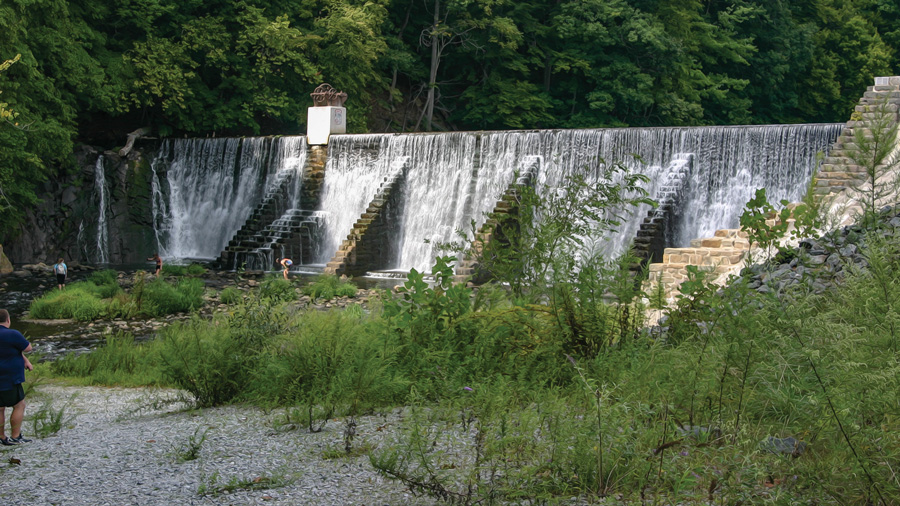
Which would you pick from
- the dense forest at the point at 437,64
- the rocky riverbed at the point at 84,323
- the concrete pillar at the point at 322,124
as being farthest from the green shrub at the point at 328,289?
the dense forest at the point at 437,64

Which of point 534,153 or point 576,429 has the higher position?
point 534,153

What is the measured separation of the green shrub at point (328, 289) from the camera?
17.7m

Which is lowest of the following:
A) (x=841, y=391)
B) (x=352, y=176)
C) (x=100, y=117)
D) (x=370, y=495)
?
(x=370, y=495)

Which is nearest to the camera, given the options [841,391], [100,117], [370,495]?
[841,391]

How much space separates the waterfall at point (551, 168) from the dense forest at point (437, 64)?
699 cm

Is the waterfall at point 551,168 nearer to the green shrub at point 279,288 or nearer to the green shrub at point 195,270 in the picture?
the green shrub at point 279,288

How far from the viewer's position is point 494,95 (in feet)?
115

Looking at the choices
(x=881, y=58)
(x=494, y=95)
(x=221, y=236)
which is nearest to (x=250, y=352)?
(x=221, y=236)

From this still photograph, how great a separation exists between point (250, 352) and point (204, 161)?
70.3ft

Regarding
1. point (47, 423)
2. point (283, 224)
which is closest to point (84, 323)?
point (283, 224)

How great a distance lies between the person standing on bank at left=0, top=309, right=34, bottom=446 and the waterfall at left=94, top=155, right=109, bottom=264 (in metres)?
20.6

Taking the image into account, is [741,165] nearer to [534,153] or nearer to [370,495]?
[534,153]

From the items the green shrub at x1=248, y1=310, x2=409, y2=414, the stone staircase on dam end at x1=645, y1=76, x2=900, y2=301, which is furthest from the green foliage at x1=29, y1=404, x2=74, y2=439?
the stone staircase on dam end at x1=645, y1=76, x2=900, y2=301

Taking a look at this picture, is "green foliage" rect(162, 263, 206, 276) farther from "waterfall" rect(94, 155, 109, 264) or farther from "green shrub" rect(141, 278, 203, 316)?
"waterfall" rect(94, 155, 109, 264)
